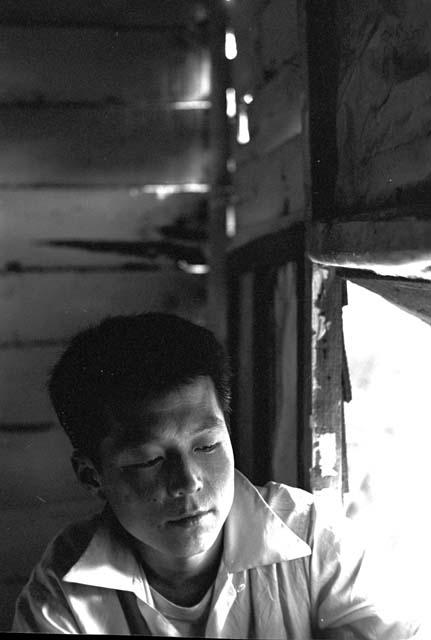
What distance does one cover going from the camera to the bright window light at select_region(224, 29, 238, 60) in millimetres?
663

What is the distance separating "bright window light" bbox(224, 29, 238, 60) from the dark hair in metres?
0.27

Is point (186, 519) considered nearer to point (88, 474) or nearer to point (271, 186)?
point (88, 474)

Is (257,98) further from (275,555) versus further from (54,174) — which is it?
(275,555)

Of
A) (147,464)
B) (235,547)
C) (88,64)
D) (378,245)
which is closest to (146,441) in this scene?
(147,464)

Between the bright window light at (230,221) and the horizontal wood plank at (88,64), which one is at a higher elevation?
the horizontal wood plank at (88,64)

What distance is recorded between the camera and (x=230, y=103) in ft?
2.27

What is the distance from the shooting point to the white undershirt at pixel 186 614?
1.96ft

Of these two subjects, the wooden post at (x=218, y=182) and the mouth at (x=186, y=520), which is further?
the wooden post at (x=218, y=182)

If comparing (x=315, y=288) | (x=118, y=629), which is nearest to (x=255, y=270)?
(x=315, y=288)

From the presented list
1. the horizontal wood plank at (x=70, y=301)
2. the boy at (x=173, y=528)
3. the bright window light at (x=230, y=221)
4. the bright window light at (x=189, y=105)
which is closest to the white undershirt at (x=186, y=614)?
the boy at (x=173, y=528)

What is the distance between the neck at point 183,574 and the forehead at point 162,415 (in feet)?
A: 0.38

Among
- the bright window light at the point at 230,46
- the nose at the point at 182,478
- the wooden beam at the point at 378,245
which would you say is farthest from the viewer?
the bright window light at the point at 230,46

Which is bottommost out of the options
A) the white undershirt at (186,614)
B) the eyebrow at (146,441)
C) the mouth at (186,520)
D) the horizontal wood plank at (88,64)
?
the white undershirt at (186,614)

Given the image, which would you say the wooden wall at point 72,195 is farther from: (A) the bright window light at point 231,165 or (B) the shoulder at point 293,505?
(B) the shoulder at point 293,505
